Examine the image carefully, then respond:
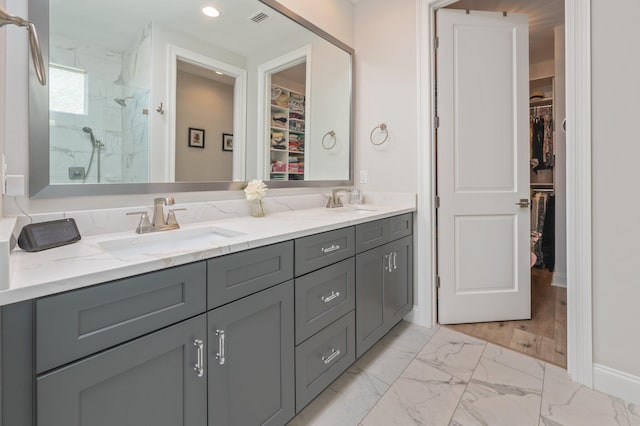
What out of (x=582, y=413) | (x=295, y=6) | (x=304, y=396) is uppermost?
(x=295, y=6)

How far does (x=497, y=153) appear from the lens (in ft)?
7.38

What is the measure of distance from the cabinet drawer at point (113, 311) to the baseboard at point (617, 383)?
1993 mm

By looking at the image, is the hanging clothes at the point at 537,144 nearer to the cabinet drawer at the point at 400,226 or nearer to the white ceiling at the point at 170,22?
the cabinet drawer at the point at 400,226

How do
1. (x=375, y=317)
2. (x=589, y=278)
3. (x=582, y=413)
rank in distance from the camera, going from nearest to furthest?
1. (x=582, y=413)
2. (x=589, y=278)
3. (x=375, y=317)

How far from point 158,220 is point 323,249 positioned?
740 millimetres

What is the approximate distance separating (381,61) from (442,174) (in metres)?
1.04

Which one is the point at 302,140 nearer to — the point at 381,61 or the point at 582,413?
the point at 381,61

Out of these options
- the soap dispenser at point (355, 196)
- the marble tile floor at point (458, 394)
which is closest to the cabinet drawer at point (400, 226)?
the soap dispenser at point (355, 196)

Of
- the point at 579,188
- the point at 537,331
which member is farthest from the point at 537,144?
the point at 579,188

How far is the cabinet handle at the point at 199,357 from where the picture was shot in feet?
3.08

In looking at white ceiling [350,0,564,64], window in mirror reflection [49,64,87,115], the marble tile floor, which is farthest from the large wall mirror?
the marble tile floor

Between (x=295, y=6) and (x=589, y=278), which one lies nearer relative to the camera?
(x=589, y=278)

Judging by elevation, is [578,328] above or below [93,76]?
below

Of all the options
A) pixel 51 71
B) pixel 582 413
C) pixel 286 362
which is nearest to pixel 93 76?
pixel 51 71
